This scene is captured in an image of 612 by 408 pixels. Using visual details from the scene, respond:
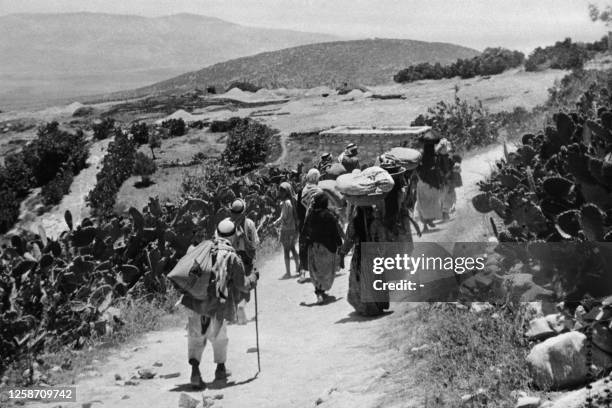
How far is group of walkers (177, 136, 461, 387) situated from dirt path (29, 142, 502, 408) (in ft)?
1.15

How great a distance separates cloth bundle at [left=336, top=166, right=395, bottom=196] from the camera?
375 inches

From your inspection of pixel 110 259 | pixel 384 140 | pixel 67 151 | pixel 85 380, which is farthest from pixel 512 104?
pixel 85 380

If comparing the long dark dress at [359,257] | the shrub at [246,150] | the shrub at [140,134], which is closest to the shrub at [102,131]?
the shrub at [140,134]

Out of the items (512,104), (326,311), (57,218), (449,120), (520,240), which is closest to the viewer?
(520,240)

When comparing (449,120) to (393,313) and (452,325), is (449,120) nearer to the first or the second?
(393,313)

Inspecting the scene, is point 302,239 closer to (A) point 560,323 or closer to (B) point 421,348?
(B) point 421,348

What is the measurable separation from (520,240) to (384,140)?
74.6ft

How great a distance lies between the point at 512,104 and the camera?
122 ft

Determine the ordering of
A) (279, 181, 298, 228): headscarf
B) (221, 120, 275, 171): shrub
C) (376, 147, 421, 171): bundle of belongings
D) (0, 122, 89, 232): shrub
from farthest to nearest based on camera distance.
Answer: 1. (0, 122, 89, 232): shrub
2. (221, 120, 275, 171): shrub
3. (279, 181, 298, 228): headscarf
4. (376, 147, 421, 171): bundle of belongings

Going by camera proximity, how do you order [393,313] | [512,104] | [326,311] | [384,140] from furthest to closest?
1. [512,104]
2. [384,140]
3. [326,311]
4. [393,313]

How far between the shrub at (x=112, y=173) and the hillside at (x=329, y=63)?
55642mm

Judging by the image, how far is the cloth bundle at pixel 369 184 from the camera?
31.3 feet

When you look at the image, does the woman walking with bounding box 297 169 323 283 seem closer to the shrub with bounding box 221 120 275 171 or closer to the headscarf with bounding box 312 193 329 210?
the headscarf with bounding box 312 193 329 210

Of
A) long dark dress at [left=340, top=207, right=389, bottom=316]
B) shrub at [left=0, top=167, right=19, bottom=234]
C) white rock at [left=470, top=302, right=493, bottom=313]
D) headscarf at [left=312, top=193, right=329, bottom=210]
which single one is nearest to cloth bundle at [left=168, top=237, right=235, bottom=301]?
white rock at [left=470, top=302, right=493, bottom=313]
